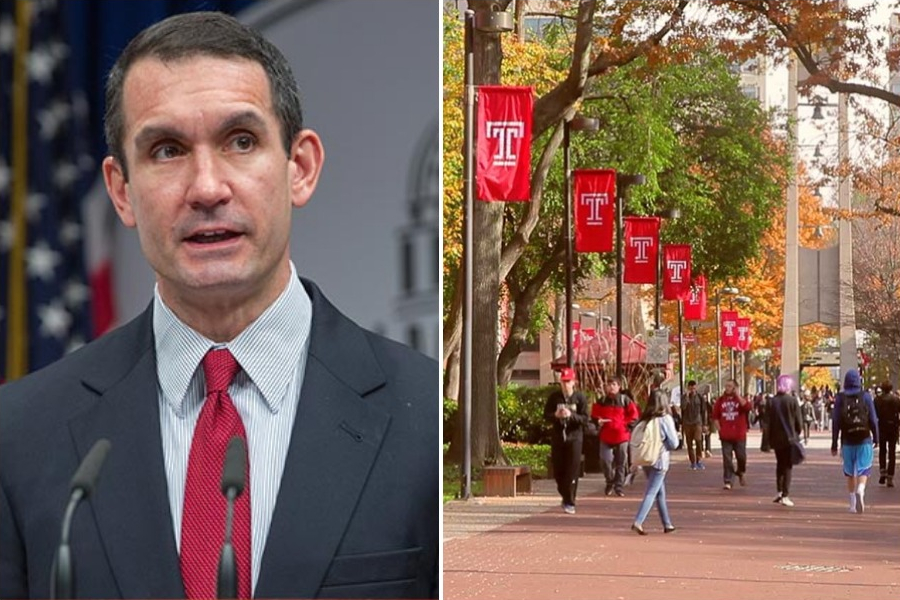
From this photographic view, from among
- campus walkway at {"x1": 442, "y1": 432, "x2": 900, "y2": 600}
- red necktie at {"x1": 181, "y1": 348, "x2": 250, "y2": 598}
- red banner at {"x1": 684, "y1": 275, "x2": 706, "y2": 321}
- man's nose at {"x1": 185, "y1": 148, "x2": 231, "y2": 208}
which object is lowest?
campus walkway at {"x1": 442, "y1": 432, "x2": 900, "y2": 600}

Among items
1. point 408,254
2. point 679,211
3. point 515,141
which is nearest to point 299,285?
point 408,254

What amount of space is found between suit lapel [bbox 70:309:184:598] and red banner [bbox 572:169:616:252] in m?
22.6

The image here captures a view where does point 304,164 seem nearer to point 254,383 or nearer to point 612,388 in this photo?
point 254,383

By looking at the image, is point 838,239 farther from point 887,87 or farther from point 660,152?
point 660,152

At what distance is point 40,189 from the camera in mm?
5379

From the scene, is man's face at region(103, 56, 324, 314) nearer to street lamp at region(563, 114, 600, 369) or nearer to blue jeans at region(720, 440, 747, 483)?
blue jeans at region(720, 440, 747, 483)

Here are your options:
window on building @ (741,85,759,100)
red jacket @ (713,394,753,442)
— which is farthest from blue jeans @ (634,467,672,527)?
window on building @ (741,85,759,100)

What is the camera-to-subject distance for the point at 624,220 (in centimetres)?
3322

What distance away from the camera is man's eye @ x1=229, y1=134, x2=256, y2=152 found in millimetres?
5273

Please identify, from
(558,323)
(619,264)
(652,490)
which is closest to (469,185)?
(652,490)

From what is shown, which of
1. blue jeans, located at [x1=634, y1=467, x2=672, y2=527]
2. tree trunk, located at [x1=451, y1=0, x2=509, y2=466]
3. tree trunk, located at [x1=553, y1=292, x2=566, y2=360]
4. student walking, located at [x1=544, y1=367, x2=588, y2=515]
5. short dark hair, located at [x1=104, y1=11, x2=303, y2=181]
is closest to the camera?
short dark hair, located at [x1=104, y1=11, x2=303, y2=181]

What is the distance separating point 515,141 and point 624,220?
1238 centimetres

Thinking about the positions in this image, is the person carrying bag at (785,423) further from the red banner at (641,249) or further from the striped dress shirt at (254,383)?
the striped dress shirt at (254,383)

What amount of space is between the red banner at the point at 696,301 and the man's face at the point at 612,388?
677 inches
